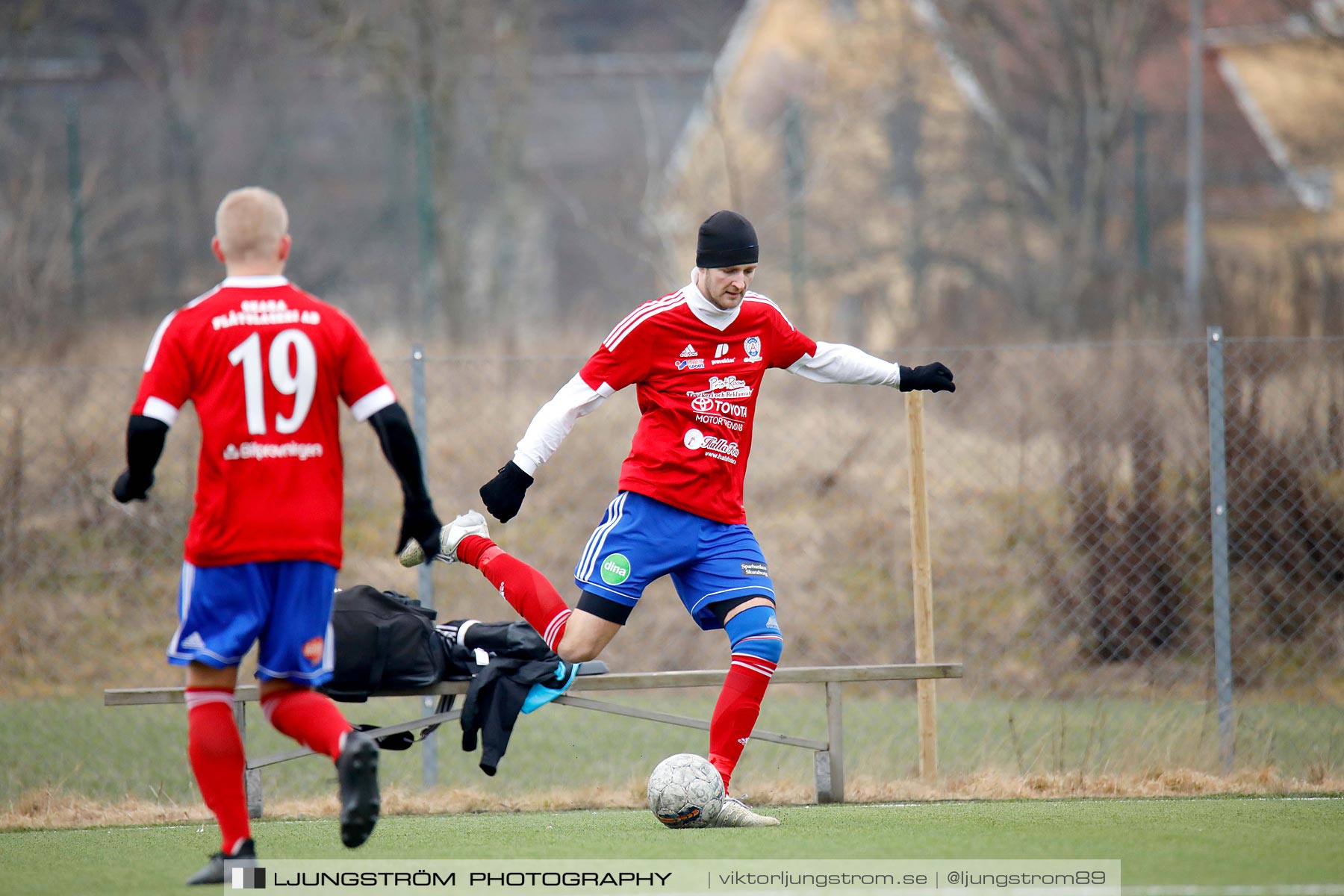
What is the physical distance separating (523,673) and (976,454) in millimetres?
5995

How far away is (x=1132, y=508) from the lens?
9.25 m

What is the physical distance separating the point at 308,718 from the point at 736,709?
1.69 m

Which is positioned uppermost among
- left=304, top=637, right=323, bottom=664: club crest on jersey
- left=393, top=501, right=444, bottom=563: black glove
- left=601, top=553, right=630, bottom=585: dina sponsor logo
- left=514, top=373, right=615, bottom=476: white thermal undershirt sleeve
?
left=514, top=373, right=615, bottom=476: white thermal undershirt sleeve

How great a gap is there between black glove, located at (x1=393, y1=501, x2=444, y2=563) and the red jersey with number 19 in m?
1.30

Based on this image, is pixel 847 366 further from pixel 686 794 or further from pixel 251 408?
pixel 251 408

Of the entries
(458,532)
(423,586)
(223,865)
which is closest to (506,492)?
(458,532)

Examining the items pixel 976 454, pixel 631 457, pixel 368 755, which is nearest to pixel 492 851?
pixel 368 755

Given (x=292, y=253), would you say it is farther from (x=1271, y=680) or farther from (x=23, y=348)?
(x=1271, y=680)

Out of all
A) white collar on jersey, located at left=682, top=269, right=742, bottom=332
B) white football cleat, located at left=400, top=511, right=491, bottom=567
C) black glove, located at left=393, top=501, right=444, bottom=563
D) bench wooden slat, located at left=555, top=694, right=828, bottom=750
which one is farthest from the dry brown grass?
black glove, located at left=393, top=501, right=444, bottom=563

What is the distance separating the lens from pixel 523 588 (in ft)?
18.9

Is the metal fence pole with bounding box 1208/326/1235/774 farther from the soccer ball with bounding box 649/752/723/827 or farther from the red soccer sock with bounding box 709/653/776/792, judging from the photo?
the soccer ball with bounding box 649/752/723/827

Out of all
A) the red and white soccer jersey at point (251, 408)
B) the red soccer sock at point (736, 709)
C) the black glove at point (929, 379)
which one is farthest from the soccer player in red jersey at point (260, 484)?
the black glove at point (929, 379)

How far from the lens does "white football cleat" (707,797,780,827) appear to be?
198 inches

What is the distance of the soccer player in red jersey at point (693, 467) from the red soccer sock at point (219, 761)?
140 centimetres
